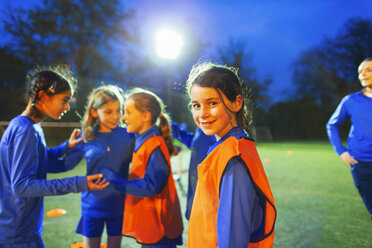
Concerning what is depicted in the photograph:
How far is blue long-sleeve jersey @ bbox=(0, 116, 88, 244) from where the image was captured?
188 centimetres

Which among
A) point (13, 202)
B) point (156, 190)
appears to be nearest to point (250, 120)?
point (156, 190)

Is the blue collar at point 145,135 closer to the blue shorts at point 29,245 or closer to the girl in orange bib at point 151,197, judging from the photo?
the girl in orange bib at point 151,197

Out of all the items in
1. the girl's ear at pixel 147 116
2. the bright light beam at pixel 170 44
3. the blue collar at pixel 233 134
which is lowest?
the blue collar at pixel 233 134

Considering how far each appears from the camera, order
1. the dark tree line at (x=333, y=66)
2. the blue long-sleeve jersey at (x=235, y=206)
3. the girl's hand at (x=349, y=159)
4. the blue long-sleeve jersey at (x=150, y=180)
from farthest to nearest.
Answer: the dark tree line at (x=333, y=66) < the girl's hand at (x=349, y=159) < the blue long-sleeve jersey at (x=150, y=180) < the blue long-sleeve jersey at (x=235, y=206)

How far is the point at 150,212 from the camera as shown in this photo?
2.21 meters

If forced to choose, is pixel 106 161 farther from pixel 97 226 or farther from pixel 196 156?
pixel 196 156

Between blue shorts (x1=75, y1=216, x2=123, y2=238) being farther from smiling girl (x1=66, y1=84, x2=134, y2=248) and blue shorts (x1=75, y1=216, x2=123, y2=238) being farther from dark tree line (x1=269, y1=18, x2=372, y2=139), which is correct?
dark tree line (x1=269, y1=18, x2=372, y2=139)

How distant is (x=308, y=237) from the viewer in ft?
12.5

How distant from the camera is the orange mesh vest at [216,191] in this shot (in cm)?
127

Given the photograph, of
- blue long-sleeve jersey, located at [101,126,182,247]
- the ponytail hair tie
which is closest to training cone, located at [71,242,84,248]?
blue long-sleeve jersey, located at [101,126,182,247]

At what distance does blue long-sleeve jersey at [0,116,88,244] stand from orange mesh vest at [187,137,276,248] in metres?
0.95

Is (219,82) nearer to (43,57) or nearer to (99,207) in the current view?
(99,207)

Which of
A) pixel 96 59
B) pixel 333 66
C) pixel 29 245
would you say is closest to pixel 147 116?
pixel 29 245

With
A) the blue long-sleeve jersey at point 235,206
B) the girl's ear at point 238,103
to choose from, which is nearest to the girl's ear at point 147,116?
the girl's ear at point 238,103
